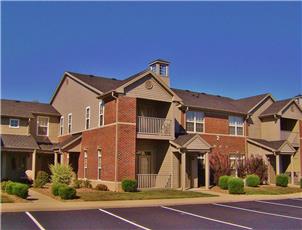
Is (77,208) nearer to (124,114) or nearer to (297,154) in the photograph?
(124,114)

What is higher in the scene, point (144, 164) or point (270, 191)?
point (144, 164)

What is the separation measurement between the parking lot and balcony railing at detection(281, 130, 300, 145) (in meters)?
18.3

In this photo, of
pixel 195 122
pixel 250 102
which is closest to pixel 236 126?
pixel 250 102

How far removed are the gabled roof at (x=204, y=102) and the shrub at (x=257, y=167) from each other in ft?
14.7

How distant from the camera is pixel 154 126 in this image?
2717 centimetres

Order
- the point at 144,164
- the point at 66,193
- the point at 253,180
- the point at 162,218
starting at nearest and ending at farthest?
the point at 162,218 < the point at 66,193 < the point at 144,164 < the point at 253,180

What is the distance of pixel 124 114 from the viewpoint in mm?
25328

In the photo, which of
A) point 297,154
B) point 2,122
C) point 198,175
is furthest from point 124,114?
point 297,154

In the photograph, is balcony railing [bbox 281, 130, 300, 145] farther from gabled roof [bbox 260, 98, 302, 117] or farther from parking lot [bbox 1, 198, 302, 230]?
parking lot [bbox 1, 198, 302, 230]

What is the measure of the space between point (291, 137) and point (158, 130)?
15.6 m

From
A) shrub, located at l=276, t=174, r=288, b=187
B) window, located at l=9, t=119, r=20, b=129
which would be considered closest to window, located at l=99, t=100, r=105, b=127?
window, located at l=9, t=119, r=20, b=129

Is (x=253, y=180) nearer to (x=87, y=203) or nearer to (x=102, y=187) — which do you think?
(x=102, y=187)

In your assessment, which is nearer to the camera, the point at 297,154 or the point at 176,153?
the point at 176,153

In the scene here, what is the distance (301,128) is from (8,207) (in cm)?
2968
